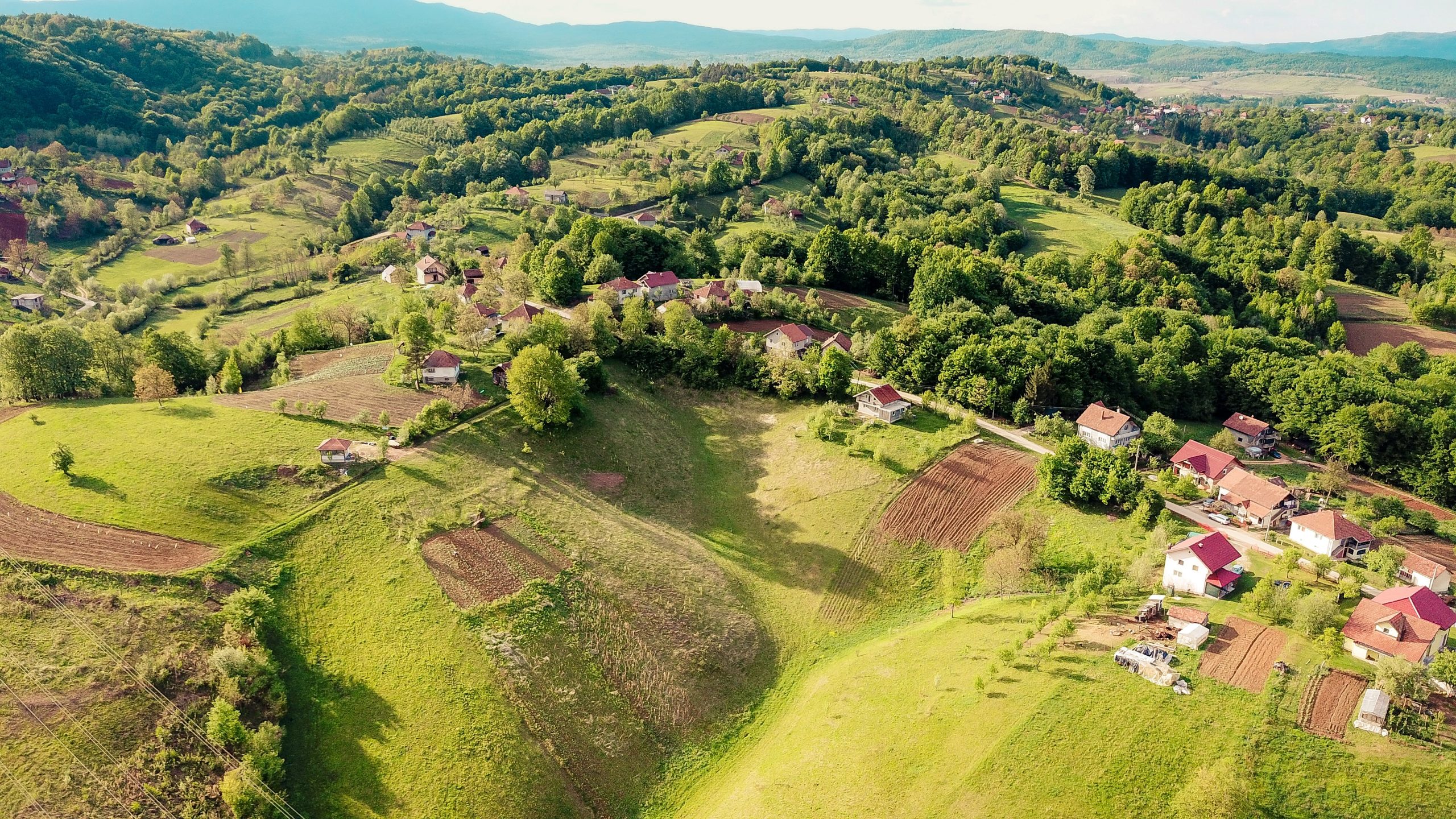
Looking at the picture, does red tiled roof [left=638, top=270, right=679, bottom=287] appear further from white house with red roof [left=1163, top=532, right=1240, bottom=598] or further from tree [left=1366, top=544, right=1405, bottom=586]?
tree [left=1366, top=544, right=1405, bottom=586]

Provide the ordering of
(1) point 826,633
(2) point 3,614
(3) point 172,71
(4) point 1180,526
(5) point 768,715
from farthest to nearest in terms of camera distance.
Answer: (3) point 172,71
(4) point 1180,526
(1) point 826,633
(5) point 768,715
(2) point 3,614

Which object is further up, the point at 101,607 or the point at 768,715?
the point at 101,607

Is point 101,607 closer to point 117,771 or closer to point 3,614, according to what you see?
point 3,614

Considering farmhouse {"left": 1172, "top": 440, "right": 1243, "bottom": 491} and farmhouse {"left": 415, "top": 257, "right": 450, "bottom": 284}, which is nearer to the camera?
farmhouse {"left": 1172, "top": 440, "right": 1243, "bottom": 491}

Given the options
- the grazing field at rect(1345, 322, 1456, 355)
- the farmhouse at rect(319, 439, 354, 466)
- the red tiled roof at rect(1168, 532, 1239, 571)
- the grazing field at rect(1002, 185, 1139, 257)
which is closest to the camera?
the red tiled roof at rect(1168, 532, 1239, 571)

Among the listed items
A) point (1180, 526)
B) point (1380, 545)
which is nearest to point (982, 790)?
point (1180, 526)

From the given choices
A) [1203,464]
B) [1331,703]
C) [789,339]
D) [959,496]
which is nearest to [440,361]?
[789,339]

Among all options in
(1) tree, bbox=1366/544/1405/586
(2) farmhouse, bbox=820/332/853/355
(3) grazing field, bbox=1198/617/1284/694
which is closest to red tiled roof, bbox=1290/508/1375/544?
(1) tree, bbox=1366/544/1405/586
